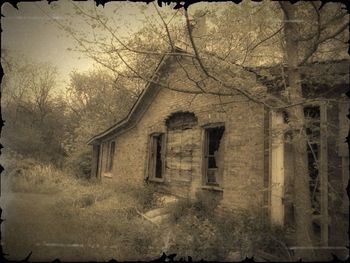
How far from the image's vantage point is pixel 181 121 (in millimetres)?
10102

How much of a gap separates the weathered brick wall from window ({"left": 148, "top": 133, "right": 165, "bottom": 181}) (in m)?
0.23

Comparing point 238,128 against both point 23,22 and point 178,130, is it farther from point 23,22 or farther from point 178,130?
point 23,22

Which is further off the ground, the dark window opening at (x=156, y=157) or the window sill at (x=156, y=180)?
the dark window opening at (x=156, y=157)

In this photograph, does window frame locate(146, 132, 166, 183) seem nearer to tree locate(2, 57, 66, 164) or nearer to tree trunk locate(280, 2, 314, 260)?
tree locate(2, 57, 66, 164)

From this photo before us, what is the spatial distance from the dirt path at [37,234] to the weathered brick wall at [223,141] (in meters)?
3.12

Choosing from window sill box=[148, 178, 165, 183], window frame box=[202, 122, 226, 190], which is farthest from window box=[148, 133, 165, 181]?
window frame box=[202, 122, 226, 190]

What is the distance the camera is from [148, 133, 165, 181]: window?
11.5 m

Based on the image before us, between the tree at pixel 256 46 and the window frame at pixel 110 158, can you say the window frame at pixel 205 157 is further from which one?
the window frame at pixel 110 158

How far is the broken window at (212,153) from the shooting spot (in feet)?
29.2

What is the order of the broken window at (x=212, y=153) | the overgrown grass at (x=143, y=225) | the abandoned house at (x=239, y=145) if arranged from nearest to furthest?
1. the overgrown grass at (x=143, y=225)
2. the abandoned house at (x=239, y=145)
3. the broken window at (x=212, y=153)

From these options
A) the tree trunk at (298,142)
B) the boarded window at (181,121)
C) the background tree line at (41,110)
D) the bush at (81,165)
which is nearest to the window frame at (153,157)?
the boarded window at (181,121)

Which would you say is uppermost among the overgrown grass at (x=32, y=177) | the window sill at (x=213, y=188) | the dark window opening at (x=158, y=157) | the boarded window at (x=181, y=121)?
the boarded window at (x=181, y=121)

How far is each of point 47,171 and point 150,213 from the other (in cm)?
275

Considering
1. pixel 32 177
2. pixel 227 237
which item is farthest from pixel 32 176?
pixel 227 237
